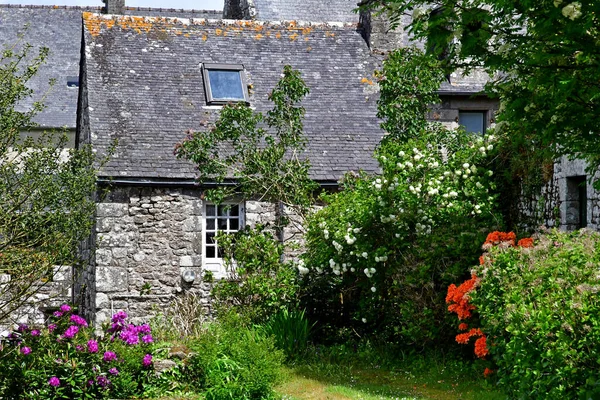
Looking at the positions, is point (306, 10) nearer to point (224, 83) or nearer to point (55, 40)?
point (224, 83)

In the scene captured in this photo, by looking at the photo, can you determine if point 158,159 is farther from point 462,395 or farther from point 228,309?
point 462,395

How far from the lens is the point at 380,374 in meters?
11.6

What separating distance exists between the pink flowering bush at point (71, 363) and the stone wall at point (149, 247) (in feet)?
15.5

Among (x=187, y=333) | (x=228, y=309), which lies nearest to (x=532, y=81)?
(x=228, y=309)

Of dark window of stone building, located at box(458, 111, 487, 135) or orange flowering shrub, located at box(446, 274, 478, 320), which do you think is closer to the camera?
orange flowering shrub, located at box(446, 274, 478, 320)

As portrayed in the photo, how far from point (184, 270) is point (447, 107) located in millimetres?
6227

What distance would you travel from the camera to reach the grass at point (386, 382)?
10.2m

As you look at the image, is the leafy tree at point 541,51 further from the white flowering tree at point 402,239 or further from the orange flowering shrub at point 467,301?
the white flowering tree at point 402,239

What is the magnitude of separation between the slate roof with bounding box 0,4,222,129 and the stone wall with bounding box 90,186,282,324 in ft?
39.1

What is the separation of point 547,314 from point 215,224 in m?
10.6

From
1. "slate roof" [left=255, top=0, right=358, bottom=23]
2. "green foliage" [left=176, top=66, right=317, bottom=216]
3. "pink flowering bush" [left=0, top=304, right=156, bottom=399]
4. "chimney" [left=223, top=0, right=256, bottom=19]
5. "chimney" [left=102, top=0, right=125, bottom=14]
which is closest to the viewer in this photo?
"pink flowering bush" [left=0, top=304, right=156, bottom=399]

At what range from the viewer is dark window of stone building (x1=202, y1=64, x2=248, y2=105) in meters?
17.8

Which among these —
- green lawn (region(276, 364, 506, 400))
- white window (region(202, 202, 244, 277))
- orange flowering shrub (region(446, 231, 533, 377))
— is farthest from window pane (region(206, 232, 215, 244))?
orange flowering shrub (region(446, 231, 533, 377))

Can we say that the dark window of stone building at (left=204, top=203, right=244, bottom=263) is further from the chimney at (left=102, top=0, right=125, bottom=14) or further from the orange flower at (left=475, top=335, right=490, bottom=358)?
the chimney at (left=102, top=0, right=125, bottom=14)
